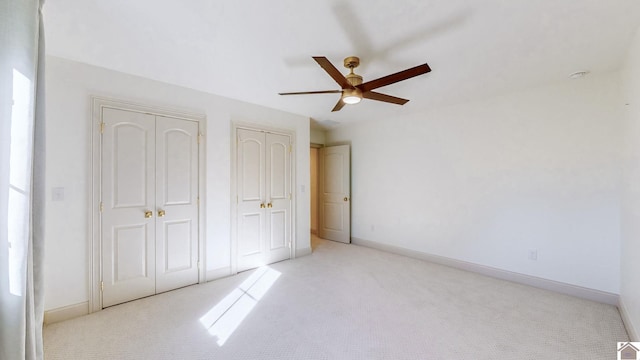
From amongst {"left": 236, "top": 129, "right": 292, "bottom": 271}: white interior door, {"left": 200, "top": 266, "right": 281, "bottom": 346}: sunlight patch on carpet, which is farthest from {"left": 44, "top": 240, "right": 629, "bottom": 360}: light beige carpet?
{"left": 236, "top": 129, "right": 292, "bottom": 271}: white interior door

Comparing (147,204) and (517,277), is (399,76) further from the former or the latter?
(517,277)

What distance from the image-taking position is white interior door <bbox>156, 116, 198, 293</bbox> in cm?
298

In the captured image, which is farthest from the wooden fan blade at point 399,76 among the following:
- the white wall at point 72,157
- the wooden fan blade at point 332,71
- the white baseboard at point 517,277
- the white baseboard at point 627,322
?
the white baseboard at point 517,277

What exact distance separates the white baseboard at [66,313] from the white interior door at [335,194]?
157 inches

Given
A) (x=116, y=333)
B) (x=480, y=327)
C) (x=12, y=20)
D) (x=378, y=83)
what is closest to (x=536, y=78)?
(x=378, y=83)

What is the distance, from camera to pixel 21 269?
4.24ft

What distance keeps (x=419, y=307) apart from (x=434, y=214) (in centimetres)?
184

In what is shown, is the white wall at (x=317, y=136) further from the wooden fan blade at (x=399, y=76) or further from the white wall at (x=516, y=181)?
the wooden fan blade at (x=399, y=76)

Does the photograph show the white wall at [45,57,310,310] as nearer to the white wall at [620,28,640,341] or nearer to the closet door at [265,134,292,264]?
the closet door at [265,134,292,264]

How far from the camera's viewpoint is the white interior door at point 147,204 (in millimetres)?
2680

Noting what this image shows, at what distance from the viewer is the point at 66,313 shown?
2434 millimetres

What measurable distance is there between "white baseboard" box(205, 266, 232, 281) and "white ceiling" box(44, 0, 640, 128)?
93.7 inches

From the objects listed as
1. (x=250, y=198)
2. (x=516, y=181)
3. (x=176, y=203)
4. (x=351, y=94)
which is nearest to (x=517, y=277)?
(x=516, y=181)

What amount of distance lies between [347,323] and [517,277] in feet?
8.16
